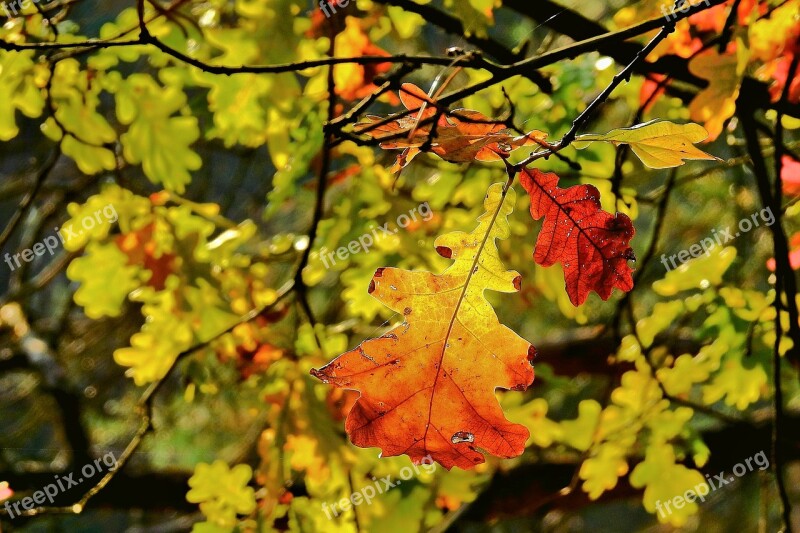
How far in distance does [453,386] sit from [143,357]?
0.96 m

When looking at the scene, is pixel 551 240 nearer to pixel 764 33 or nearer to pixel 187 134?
pixel 764 33

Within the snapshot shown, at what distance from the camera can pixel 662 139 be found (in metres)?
0.67

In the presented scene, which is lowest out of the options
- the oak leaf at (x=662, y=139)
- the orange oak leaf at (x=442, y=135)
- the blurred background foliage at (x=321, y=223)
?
the blurred background foliage at (x=321, y=223)

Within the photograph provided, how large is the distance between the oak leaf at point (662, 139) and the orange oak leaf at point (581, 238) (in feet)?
0.34

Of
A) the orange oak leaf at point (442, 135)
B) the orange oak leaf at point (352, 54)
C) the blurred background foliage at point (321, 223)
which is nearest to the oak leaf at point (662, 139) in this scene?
the orange oak leaf at point (442, 135)

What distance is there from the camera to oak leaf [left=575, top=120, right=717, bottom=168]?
66 centimetres

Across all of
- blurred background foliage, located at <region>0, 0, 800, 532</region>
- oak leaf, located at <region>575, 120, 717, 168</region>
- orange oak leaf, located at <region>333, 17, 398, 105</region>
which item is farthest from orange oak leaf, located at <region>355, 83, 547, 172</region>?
orange oak leaf, located at <region>333, 17, 398, 105</region>

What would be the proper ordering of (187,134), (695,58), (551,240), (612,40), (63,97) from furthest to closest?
(187,134) → (63,97) → (695,58) → (551,240) → (612,40)

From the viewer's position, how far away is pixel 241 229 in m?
1.63

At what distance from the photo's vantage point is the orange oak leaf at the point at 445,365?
2.63 ft

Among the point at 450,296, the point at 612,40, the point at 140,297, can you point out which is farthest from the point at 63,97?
the point at 612,40

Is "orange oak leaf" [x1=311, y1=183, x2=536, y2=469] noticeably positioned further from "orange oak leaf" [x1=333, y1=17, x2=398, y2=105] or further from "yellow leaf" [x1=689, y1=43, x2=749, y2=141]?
"orange oak leaf" [x1=333, y1=17, x2=398, y2=105]

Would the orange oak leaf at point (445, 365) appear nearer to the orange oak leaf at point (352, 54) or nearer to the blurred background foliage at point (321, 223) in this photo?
the blurred background foliage at point (321, 223)

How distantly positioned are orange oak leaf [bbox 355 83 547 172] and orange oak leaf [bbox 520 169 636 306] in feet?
0.31
